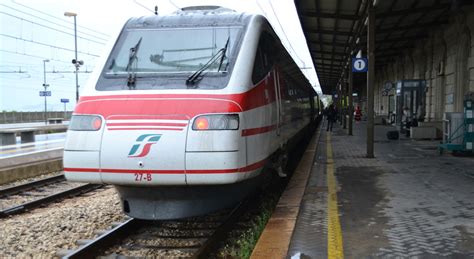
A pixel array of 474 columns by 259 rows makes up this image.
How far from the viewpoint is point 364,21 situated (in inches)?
629

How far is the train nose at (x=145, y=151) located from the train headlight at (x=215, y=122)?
4.7 inches

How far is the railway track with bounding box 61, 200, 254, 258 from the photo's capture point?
520cm

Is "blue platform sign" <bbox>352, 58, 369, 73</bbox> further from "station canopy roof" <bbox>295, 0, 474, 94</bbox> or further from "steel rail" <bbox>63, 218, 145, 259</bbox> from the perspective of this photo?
"steel rail" <bbox>63, 218, 145, 259</bbox>

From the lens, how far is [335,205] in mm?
6273

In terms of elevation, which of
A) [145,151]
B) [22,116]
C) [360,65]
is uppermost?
[360,65]

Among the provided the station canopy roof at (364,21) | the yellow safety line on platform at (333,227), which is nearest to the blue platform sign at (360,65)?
the station canopy roof at (364,21)

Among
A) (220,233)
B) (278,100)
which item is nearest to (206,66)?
(278,100)

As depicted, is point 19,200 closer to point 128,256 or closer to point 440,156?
point 128,256

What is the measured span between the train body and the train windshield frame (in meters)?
0.01

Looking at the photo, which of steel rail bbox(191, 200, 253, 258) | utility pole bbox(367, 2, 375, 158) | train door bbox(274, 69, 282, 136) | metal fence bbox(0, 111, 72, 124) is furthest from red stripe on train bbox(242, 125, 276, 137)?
metal fence bbox(0, 111, 72, 124)

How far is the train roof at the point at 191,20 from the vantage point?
19.1 feet

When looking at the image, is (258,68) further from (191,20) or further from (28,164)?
(28,164)

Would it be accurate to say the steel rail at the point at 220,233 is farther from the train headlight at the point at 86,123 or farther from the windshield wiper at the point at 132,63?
the windshield wiper at the point at 132,63

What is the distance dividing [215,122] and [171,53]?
1394mm
